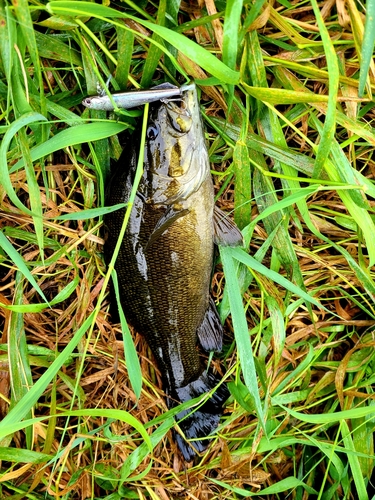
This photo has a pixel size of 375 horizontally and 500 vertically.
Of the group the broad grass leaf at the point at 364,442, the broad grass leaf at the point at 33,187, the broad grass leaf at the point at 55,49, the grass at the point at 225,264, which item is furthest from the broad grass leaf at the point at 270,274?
the broad grass leaf at the point at 55,49

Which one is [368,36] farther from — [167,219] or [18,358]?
[18,358]

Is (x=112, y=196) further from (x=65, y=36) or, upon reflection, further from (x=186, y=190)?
(x=65, y=36)

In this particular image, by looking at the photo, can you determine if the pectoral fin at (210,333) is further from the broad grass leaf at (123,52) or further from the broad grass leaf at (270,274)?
the broad grass leaf at (123,52)

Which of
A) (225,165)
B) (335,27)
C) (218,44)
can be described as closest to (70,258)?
(225,165)

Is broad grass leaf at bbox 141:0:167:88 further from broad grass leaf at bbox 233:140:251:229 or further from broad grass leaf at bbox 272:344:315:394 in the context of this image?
broad grass leaf at bbox 272:344:315:394

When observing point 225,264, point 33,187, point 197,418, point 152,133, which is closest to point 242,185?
point 225,264

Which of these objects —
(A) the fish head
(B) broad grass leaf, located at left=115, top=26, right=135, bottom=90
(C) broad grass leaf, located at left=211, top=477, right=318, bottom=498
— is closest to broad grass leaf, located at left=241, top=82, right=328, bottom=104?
(A) the fish head
